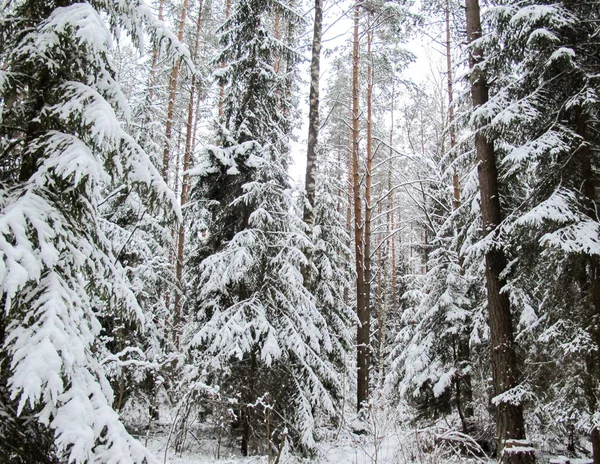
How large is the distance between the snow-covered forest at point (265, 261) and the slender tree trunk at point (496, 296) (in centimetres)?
4

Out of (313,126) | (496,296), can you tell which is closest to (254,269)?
(313,126)

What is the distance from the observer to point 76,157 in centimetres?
286

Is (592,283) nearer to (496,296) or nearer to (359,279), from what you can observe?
(496,296)

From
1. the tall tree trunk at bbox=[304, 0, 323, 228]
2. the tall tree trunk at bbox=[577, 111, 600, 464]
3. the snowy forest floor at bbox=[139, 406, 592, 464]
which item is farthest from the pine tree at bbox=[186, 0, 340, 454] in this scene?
the tall tree trunk at bbox=[577, 111, 600, 464]

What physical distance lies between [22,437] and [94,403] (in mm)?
472

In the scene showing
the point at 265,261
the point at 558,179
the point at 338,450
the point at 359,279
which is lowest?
the point at 338,450

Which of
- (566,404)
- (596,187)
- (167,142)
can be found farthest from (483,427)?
(167,142)

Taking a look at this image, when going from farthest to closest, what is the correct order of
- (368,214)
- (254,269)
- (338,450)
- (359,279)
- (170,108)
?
1. (170,108)
2. (368,214)
3. (359,279)
4. (338,450)
5. (254,269)

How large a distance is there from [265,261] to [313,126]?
351 cm

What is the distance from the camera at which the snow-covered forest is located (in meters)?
2.81

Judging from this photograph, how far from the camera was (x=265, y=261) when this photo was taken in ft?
25.6

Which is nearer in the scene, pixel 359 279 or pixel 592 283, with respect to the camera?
pixel 592 283

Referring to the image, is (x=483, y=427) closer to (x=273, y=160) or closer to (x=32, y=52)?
(x=273, y=160)

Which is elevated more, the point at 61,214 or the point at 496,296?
the point at 496,296
